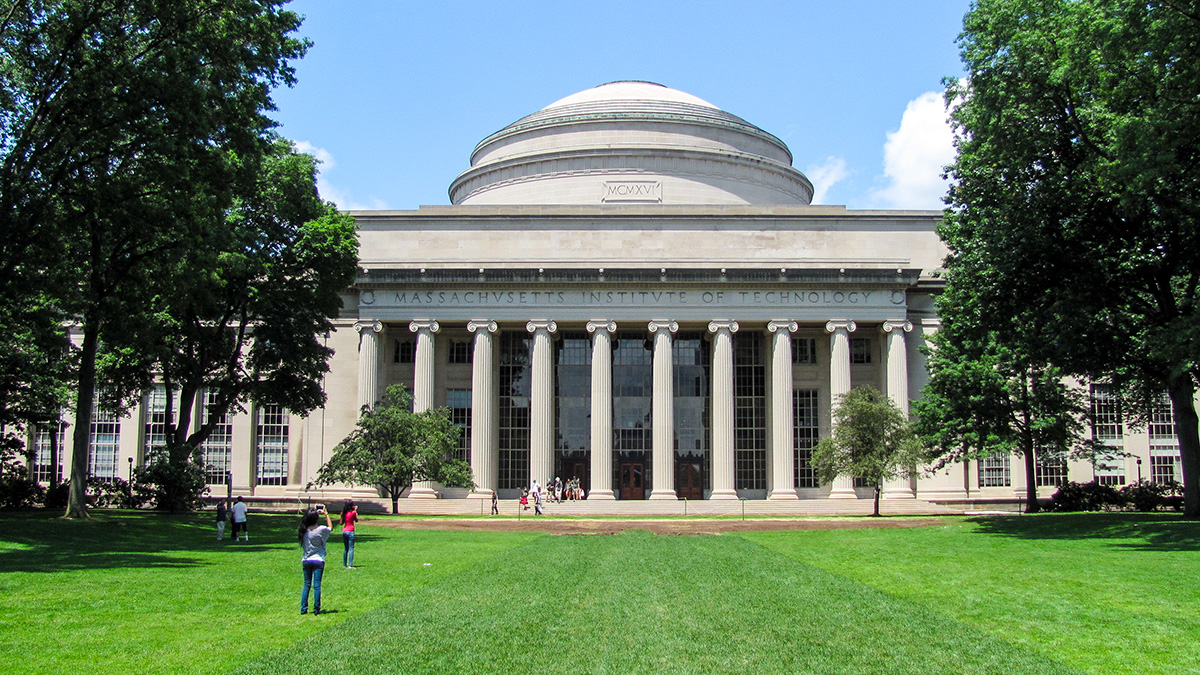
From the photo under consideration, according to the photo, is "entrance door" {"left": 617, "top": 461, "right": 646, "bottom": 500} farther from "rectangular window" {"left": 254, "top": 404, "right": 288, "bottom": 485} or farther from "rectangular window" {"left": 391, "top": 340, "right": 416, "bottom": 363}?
"rectangular window" {"left": 254, "top": 404, "right": 288, "bottom": 485}

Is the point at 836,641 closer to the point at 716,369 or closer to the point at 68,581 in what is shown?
the point at 68,581

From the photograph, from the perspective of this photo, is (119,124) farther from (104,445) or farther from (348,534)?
(104,445)

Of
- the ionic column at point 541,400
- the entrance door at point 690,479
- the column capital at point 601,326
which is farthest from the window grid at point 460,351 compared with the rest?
the entrance door at point 690,479

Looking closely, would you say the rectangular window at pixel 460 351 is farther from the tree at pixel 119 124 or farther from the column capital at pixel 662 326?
the tree at pixel 119 124

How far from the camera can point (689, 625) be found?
15.0m

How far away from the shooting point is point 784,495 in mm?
56000

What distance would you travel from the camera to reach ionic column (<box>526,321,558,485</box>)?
186 ft

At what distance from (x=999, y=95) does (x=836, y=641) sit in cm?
2189

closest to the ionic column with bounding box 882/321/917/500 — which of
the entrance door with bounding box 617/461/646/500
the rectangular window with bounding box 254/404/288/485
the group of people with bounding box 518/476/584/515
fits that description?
the entrance door with bounding box 617/461/646/500

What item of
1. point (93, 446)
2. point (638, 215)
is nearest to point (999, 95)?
point (638, 215)

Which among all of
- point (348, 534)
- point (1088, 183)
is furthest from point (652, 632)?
point (1088, 183)

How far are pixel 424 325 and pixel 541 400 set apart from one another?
7.73m

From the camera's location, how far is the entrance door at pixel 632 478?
2339 inches

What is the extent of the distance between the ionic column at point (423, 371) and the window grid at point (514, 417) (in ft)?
15.2
